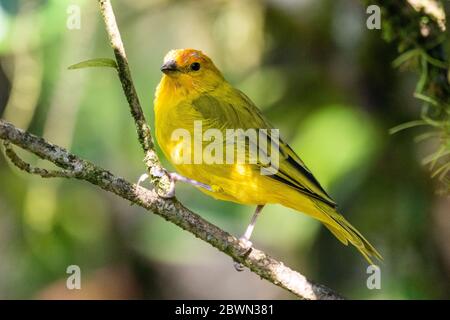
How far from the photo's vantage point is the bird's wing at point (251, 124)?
3.97 m

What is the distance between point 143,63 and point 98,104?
3.28 feet

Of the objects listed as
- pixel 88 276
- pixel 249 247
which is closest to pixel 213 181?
pixel 249 247

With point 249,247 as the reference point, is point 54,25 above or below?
above

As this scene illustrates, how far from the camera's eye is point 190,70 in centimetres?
460

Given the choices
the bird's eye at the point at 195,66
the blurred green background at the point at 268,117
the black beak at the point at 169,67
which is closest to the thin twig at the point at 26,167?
the black beak at the point at 169,67

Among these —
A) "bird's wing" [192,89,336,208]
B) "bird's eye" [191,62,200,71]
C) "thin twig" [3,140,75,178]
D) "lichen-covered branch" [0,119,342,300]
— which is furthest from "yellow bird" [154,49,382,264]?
"thin twig" [3,140,75,178]

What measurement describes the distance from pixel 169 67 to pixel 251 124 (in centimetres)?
64

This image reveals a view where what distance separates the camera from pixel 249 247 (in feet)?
10.7

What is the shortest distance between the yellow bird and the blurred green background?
0.86m

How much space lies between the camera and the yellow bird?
3.94 metres

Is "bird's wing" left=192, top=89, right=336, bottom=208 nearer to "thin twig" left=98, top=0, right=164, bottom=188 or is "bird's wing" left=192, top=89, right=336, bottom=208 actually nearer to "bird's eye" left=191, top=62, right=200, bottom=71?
"bird's eye" left=191, top=62, right=200, bottom=71

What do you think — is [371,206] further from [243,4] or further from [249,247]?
[249,247]

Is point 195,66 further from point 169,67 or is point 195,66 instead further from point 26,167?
point 26,167

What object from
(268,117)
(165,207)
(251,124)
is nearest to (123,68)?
(165,207)
